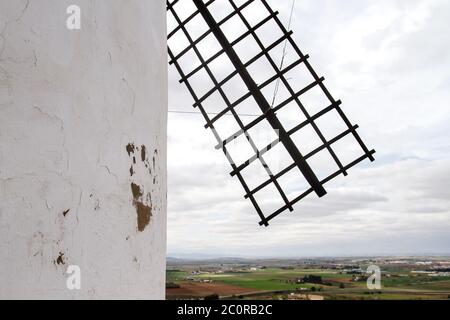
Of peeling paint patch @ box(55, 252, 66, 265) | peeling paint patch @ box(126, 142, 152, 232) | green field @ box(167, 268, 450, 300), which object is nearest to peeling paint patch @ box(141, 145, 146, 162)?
peeling paint patch @ box(126, 142, 152, 232)

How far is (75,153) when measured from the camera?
1451 mm

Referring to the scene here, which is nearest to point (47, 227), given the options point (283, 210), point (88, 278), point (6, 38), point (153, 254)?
point (88, 278)

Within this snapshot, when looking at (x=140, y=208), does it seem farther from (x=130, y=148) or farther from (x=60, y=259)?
(x=60, y=259)

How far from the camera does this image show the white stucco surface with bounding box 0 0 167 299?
4.18ft

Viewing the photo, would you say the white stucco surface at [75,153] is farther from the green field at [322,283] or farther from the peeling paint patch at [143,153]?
the green field at [322,283]

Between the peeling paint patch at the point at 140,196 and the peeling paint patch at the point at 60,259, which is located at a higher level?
the peeling paint patch at the point at 140,196

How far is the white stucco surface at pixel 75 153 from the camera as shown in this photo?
1274mm

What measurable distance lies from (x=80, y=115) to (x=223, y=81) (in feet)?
10.8

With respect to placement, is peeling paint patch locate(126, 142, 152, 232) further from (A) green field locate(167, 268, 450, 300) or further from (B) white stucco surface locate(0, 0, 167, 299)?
(A) green field locate(167, 268, 450, 300)

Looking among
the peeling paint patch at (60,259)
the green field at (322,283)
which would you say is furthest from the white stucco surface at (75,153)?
the green field at (322,283)

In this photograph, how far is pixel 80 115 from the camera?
4.90 feet

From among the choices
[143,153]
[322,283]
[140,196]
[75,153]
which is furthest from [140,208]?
[322,283]

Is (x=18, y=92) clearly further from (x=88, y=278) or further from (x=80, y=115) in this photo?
(x=88, y=278)

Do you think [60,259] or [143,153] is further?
[143,153]
